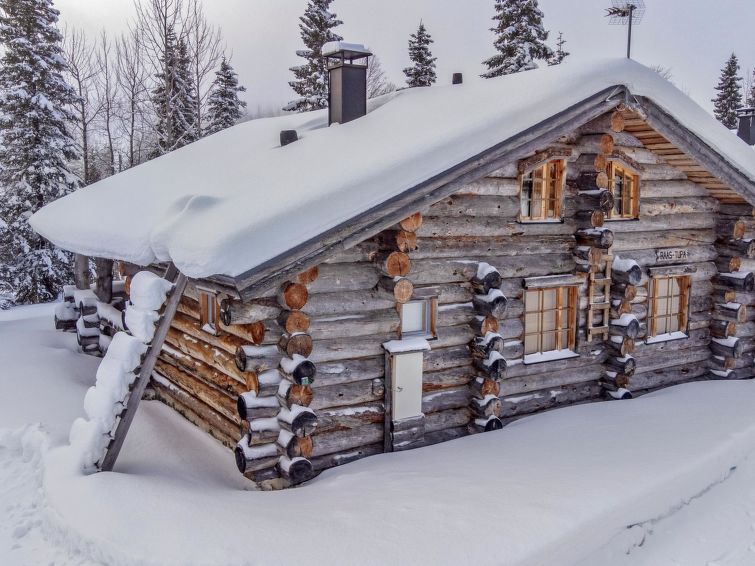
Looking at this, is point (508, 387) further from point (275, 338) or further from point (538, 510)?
point (275, 338)

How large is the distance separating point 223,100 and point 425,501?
3006cm

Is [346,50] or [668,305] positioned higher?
[346,50]

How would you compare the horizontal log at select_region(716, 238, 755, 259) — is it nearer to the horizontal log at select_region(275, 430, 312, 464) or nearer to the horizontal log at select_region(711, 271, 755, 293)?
the horizontal log at select_region(711, 271, 755, 293)

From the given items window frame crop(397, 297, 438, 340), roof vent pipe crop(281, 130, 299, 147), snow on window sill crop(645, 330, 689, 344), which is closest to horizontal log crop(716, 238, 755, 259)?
snow on window sill crop(645, 330, 689, 344)

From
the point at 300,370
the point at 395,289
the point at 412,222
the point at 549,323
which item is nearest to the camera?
the point at 300,370

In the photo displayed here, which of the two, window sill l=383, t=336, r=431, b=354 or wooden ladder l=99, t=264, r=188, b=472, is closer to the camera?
wooden ladder l=99, t=264, r=188, b=472

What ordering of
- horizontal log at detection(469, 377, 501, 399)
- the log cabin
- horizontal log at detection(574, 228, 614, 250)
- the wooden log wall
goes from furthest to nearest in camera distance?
1. horizontal log at detection(574, 228, 614, 250)
2. horizontal log at detection(469, 377, 501, 399)
3. the wooden log wall
4. the log cabin

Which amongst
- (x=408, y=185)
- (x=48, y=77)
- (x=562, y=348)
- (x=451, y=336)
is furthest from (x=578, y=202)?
(x=48, y=77)

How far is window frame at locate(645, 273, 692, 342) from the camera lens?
10.2 m

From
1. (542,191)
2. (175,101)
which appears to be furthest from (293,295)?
(175,101)

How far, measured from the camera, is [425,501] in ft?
19.4

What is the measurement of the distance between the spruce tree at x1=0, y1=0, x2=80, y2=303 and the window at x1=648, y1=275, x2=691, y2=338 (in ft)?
67.3

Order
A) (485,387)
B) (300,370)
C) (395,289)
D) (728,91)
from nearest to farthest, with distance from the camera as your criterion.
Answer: (300,370) → (395,289) → (485,387) → (728,91)

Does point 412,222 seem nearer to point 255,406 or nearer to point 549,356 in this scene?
point 255,406
